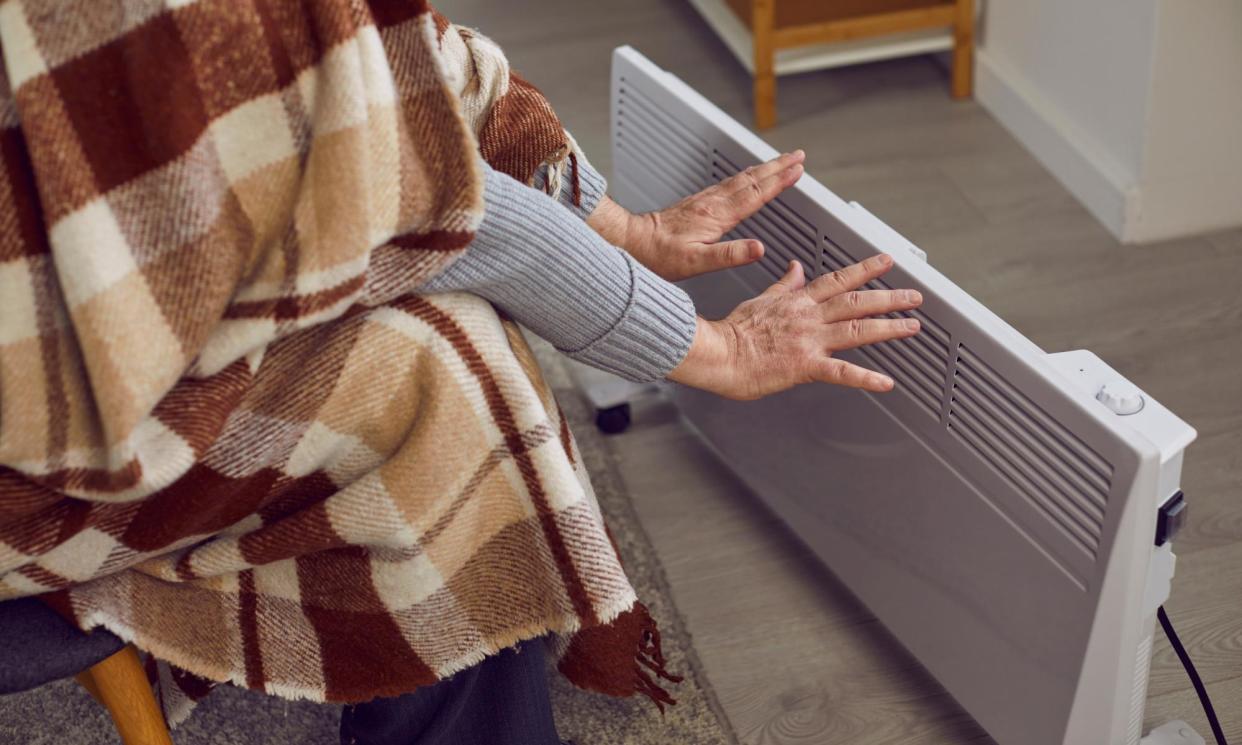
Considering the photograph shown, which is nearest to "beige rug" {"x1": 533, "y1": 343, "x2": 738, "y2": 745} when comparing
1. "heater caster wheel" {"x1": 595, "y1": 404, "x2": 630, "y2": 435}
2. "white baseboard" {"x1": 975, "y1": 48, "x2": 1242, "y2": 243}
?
"heater caster wheel" {"x1": 595, "y1": 404, "x2": 630, "y2": 435}

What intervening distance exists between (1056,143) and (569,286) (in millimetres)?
1248

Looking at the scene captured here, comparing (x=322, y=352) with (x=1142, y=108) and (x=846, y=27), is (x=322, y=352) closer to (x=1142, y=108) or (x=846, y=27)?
(x=1142, y=108)

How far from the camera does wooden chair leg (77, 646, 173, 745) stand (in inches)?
38.9

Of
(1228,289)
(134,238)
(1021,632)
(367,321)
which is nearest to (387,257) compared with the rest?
(367,321)

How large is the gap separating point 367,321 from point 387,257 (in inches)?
1.9

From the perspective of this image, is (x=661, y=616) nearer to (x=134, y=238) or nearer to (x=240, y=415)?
(x=240, y=415)

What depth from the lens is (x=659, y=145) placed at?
1.42 meters

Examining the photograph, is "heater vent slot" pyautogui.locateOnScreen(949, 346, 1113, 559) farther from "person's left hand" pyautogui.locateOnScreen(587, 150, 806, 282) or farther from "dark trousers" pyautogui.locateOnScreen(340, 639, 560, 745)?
"dark trousers" pyautogui.locateOnScreen(340, 639, 560, 745)

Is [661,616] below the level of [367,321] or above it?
below

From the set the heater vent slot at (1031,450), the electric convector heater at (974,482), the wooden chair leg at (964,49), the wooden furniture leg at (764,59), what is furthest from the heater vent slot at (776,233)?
the wooden chair leg at (964,49)

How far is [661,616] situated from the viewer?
4.63 feet

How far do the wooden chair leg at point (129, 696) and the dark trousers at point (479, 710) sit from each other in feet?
0.56

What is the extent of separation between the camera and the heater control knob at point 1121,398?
98 centimetres

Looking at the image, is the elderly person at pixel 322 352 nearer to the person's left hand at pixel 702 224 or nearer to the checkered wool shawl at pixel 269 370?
the checkered wool shawl at pixel 269 370
